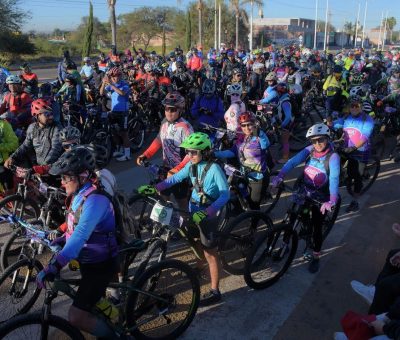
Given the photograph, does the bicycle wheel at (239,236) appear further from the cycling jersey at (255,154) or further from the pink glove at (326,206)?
the cycling jersey at (255,154)

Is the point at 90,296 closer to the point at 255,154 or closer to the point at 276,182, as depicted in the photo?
the point at 276,182

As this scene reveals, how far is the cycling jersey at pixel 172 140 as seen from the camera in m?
5.48

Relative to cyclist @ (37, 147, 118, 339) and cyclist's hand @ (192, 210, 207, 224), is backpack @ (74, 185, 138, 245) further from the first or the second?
cyclist's hand @ (192, 210, 207, 224)

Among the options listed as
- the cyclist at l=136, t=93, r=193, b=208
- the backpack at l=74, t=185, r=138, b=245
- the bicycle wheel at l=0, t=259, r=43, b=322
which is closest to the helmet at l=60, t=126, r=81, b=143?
the cyclist at l=136, t=93, r=193, b=208

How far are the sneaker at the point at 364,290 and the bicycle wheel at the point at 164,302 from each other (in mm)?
1866

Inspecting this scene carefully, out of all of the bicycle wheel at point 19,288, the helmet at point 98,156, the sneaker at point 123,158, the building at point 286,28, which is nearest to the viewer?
the helmet at point 98,156

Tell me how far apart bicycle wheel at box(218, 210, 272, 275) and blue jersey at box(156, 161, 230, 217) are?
47cm

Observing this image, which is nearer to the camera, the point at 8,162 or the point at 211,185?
the point at 211,185

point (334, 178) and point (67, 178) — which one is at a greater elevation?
point (67, 178)

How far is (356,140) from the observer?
689 centimetres

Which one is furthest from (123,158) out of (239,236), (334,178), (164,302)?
(164,302)

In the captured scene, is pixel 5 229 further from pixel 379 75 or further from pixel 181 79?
pixel 379 75

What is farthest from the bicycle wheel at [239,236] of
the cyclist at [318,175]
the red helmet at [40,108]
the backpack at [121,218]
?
the red helmet at [40,108]

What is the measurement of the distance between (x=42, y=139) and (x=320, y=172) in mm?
3795
